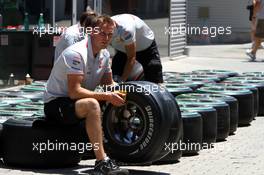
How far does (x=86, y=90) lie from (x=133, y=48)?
1.57 meters

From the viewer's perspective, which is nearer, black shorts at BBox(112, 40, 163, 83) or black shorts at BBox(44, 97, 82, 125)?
black shorts at BBox(44, 97, 82, 125)

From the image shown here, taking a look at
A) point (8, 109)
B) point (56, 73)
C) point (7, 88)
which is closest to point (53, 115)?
point (56, 73)

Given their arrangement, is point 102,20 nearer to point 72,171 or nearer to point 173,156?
point 72,171

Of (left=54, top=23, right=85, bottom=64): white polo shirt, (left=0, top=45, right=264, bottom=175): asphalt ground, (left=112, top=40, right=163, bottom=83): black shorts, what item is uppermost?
(left=54, top=23, right=85, bottom=64): white polo shirt

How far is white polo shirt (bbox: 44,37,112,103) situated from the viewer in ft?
23.9

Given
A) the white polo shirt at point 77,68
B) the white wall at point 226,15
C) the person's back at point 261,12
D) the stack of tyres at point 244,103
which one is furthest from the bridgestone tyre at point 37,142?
the white wall at point 226,15

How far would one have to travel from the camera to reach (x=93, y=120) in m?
7.10

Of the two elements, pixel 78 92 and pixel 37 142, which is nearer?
pixel 78 92

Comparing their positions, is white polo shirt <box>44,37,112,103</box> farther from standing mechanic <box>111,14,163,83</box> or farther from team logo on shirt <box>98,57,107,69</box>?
standing mechanic <box>111,14,163,83</box>

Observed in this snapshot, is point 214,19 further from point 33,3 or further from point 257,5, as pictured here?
point 33,3

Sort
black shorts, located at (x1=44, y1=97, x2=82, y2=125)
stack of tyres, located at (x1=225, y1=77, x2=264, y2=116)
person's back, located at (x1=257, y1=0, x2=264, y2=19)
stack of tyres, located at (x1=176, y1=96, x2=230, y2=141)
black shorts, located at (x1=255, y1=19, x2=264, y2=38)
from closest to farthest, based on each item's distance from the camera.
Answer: black shorts, located at (x1=44, y1=97, x2=82, y2=125) → stack of tyres, located at (x1=176, y1=96, x2=230, y2=141) → stack of tyres, located at (x1=225, y1=77, x2=264, y2=116) → black shorts, located at (x1=255, y1=19, x2=264, y2=38) → person's back, located at (x1=257, y1=0, x2=264, y2=19)

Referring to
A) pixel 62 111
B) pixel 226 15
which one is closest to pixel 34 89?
pixel 62 111

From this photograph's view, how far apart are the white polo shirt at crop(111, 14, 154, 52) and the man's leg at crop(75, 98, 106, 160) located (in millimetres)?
1638

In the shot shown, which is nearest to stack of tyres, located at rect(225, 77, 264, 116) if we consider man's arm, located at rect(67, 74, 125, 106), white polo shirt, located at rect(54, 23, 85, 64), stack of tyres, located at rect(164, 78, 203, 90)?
stack of tyres, located at rect(164, 78, 203, 90)
